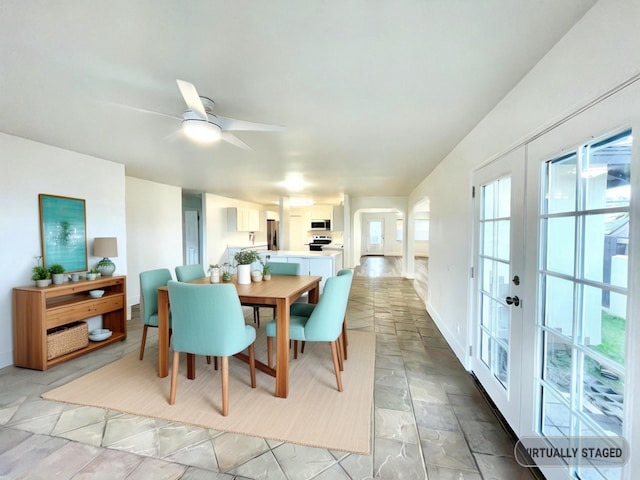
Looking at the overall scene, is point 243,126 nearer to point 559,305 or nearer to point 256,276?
point 256,276

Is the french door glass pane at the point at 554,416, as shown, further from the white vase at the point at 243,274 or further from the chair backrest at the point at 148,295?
the chair backrest at the point at 148,295

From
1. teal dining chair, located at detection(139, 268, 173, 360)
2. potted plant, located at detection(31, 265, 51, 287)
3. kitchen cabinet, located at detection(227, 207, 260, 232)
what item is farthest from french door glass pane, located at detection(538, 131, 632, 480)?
kitchen cabinet, located at detection(227, 207, 260, 232)

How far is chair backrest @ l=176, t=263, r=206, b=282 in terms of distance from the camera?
3.18 m

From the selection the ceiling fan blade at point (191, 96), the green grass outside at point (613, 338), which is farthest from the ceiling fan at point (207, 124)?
the green grass outside at point (613, 338)

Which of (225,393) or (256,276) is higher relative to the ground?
(256,276)

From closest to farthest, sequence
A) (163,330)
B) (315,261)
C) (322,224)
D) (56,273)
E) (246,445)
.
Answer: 1. (246,445)
2. (163,330)
3. (56,273)
4. (315,261)
5. (322,224)

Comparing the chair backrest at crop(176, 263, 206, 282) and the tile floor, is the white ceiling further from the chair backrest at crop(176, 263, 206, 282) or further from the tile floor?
the tile floor

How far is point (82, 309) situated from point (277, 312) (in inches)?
96.2

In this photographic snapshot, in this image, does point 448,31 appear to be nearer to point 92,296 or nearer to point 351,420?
point 351,420

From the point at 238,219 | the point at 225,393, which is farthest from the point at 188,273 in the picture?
the point at 238,219

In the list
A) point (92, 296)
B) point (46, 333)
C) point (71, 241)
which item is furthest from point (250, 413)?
point (71, 241)

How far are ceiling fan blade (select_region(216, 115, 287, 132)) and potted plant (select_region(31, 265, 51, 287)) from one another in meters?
2.59

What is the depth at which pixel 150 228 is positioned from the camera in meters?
5.45

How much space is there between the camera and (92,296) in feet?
10.8
